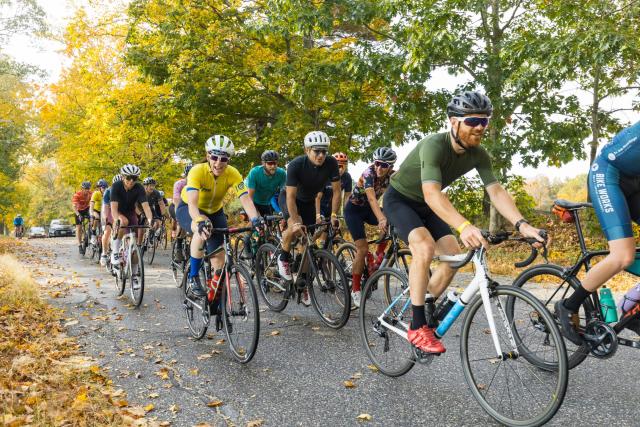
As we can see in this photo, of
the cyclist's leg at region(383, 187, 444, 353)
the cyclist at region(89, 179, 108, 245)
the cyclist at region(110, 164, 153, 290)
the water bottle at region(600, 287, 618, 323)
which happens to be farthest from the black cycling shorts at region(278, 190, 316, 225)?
the cyclist at region(89, 179, 108, 245)

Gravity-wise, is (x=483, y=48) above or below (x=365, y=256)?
above

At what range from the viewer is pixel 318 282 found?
6391 millimetres

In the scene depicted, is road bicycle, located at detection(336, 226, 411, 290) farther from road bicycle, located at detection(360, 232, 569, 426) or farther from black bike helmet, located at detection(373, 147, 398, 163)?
road bicycle, located at detection(360, 232, 569, 426)

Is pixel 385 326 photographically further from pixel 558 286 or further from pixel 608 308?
pixel 608 308

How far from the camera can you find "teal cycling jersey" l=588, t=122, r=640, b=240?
12.6 ft

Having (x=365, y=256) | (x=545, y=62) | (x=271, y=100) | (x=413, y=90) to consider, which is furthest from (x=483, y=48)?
(x=365, y=256)

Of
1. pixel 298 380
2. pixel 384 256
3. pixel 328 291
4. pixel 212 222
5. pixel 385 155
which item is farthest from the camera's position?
pixel 212 222

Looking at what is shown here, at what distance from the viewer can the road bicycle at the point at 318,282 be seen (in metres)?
6.01

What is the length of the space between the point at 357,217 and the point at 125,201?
4.59 metres

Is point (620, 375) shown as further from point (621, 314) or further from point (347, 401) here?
point (347, 401)

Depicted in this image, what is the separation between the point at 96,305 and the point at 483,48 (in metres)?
10.4

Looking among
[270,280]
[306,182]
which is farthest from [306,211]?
[270,280]

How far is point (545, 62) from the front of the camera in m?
9.88

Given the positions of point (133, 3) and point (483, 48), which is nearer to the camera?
point (483, 48)
